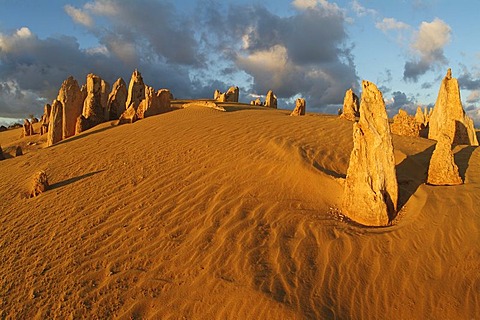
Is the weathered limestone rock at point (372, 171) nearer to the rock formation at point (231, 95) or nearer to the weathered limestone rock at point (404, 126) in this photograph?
the weathered limestone rock at point (404, 126)

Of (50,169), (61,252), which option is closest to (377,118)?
(61,252)

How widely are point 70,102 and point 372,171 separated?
14855mm

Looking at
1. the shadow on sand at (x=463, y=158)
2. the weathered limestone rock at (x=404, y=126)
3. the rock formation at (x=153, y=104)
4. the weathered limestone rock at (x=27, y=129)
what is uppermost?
the rock formation at (x=153, y=104)

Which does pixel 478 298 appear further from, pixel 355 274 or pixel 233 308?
pixel 233 308

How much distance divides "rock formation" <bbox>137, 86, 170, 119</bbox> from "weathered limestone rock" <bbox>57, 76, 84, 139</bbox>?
3.14 metres

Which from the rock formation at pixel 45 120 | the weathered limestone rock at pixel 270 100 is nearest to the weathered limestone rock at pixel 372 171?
the rock formation at pixel 45 120

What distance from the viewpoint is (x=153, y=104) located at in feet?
57.2

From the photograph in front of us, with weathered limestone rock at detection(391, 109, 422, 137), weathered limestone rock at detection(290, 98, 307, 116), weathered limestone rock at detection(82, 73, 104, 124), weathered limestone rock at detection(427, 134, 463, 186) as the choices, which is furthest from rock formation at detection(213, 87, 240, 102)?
weathered limestone rock at detection(427, 134, 463, 186)

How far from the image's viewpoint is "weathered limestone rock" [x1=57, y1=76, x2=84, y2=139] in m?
16.8

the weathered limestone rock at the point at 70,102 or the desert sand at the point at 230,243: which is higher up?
the weathered limestone rock at the point at 70,102

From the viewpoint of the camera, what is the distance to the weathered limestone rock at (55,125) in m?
15.9

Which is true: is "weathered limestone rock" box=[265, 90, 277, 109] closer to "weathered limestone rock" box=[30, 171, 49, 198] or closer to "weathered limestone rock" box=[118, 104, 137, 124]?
"weathered limestone rock" box=[118, 104, 137, 124]

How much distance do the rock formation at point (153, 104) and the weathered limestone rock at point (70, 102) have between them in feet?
10.3

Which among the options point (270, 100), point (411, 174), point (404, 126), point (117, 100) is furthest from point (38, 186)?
point (270, 100)
